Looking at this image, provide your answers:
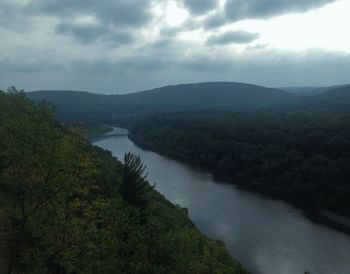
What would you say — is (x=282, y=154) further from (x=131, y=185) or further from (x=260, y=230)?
(x=131, y=185)

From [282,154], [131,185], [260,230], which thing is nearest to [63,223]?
[131,185]

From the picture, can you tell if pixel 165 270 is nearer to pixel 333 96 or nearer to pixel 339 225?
pixel 339 225

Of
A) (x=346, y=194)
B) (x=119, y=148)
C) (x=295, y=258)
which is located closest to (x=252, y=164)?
(x=346, y=194)

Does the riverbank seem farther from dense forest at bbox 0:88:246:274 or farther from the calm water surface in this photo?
dense forest at bbox 0:88:246:274

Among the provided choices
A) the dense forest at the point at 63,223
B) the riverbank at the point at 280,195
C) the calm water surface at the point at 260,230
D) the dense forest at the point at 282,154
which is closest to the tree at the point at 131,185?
the dense forest at the point at 63,223

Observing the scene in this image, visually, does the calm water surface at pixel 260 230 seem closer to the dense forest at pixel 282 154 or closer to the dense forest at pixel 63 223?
the dense forest at pixel 282 154

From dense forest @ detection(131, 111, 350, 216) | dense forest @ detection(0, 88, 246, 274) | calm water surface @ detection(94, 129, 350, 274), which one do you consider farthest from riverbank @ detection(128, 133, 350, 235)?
dense forest @ detection(0, 88, 246, 274)
